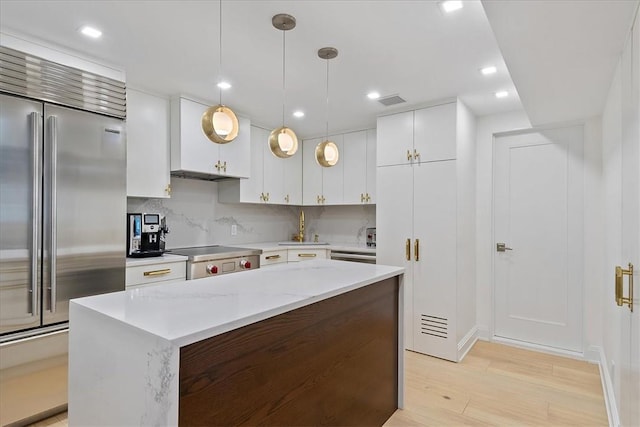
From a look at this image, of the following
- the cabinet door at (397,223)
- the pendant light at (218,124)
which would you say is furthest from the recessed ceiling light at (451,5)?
the cabinet door at (397,223)

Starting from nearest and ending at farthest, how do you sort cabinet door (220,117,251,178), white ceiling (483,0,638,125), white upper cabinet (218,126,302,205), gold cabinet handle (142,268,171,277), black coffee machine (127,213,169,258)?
white ceiling (483,0,638,125), gold cabinet handle (142,268,171,277), black coffee machine (127,213,169,258), cabinet door (220,117,251,178), white upper cabinet (218,126,302,205)

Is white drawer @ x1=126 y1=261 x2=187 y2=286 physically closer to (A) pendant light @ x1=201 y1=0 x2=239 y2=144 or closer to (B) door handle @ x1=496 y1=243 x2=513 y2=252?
(A) pendant light @ x1=201 y1=0 x2=239 y2=144

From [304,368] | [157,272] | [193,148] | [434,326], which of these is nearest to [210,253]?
[157,272]

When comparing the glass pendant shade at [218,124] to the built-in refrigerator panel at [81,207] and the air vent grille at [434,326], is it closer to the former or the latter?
the built-in refrigerator panel at [81,207]

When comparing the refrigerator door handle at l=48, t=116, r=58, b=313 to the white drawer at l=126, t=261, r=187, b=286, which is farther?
the white drawer at l=126, t=261, r=187, b=286

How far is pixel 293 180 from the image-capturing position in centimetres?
480

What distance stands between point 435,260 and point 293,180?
2.25 meters

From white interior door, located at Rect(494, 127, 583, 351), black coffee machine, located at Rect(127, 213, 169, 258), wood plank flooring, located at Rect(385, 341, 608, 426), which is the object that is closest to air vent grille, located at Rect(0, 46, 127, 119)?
black coffee machine, located at Rect(127, 213, 169, 258)

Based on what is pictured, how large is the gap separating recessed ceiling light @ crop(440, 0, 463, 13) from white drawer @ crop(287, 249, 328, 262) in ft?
9.46

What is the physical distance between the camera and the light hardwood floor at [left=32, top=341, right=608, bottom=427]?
2324mm

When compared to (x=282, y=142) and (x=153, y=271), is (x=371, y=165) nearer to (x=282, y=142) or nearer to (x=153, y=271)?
(x=282, y=142)

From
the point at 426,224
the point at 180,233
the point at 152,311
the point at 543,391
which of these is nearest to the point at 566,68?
Result: the point at 426,224

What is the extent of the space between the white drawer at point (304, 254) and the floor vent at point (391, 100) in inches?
71.9

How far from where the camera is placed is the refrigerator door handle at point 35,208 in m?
2.18
